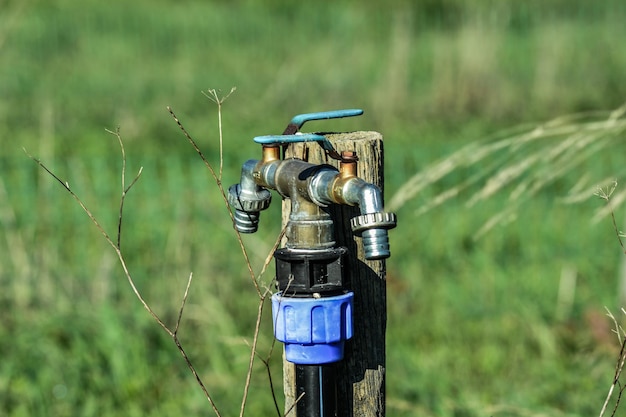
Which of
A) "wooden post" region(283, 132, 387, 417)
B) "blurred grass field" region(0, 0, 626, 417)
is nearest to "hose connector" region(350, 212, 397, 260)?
"wooden post" region(283, 132, 387, 417)

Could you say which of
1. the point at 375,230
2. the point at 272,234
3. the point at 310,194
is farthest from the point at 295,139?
the point at 272,234

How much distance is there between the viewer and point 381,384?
1933mm

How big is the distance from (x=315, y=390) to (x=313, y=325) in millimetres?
161

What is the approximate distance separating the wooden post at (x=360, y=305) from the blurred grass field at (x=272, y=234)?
55 centimetres

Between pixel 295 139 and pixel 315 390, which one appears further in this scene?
pixel 315 390

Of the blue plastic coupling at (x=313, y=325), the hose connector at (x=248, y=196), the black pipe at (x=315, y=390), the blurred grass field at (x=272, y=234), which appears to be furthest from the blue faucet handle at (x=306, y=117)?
the blurred grass field at (x=272, y=234)

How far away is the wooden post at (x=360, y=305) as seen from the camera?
1.86m

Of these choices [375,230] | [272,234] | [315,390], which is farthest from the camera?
[272,234]

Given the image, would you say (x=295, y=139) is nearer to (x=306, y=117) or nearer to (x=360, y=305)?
(x=306, y=117)

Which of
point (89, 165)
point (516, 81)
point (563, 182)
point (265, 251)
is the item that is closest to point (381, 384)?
point (265, 251)

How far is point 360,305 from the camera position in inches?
75.3

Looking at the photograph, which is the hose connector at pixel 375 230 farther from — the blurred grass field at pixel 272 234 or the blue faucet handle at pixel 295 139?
the blurred grass field at pixel 272 234

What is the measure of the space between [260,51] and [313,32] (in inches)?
39.6

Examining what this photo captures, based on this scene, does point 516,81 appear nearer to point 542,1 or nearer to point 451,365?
point 542,1
